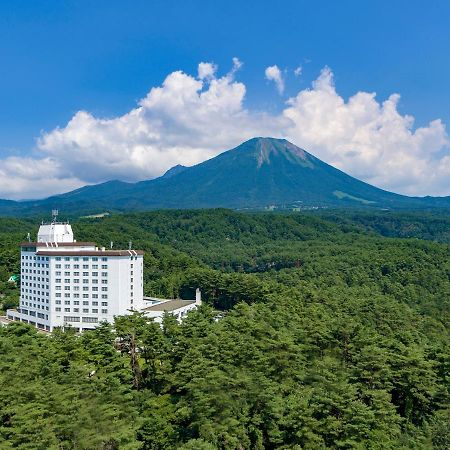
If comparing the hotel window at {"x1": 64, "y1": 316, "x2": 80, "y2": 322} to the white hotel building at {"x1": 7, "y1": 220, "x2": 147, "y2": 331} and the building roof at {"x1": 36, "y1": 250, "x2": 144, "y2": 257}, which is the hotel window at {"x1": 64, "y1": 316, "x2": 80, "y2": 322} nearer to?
the white hotel building at {"x1": 7, "y1": 220, "x2": 147, "y2": 331}

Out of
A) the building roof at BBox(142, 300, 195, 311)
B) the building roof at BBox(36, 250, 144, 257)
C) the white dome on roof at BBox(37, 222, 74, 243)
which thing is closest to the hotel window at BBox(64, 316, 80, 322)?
the building roof at BBox(36, 250, 144, 257)

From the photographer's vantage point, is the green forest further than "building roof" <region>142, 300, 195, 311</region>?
No

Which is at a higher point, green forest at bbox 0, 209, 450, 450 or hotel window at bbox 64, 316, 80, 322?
green forest at bbox 0, 209, 450, 450

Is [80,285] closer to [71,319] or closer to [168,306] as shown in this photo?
[71,319]

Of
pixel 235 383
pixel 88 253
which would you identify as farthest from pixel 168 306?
pixel 235 383

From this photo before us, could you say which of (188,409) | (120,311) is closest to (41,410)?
(188,409)

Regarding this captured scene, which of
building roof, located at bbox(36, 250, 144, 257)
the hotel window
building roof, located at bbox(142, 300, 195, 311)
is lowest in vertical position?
the hotel window

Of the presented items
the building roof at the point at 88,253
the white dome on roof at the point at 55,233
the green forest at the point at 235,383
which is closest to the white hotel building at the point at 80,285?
the building roof at the point at 88,253

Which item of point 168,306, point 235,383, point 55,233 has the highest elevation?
point 55,233

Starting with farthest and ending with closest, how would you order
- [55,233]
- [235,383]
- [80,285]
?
1. [55,233]
2. [80,285]
3. [235,383]
